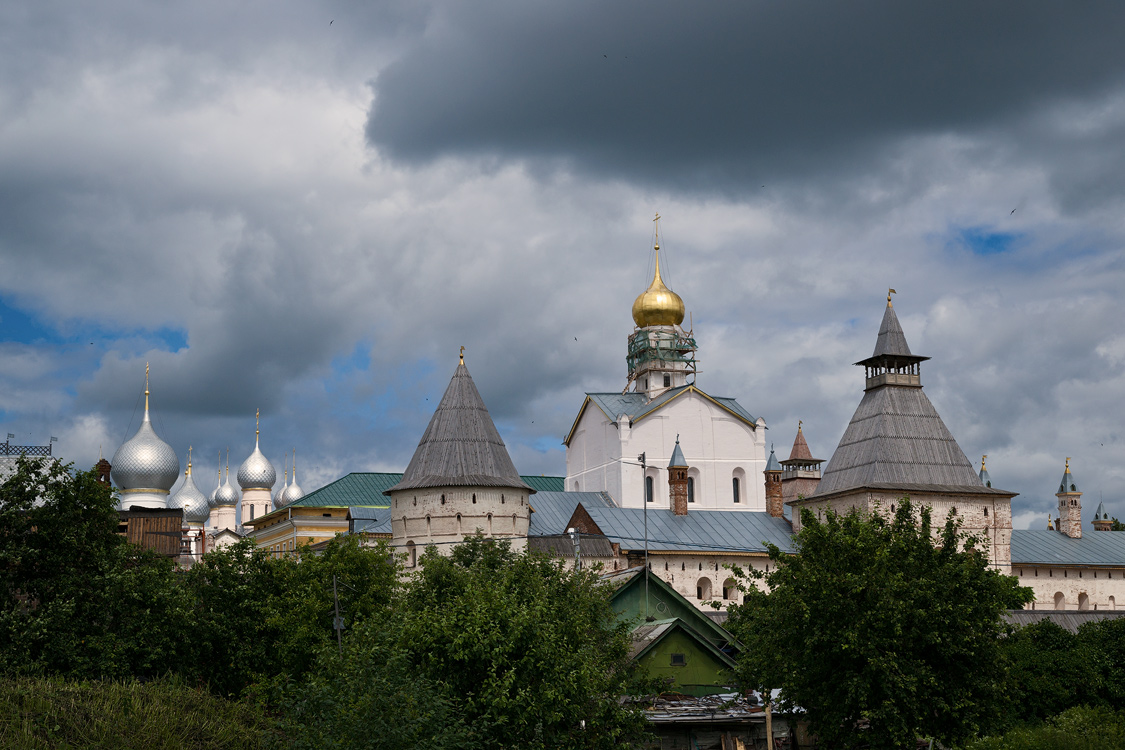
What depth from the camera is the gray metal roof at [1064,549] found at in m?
58.0

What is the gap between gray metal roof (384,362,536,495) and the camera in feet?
146

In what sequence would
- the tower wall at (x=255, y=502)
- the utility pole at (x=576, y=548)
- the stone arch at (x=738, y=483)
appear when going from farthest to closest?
the tower wall at (x=255, y=502), the stone arch at (x=738, y=483), the utility pole at (x=576, y=548)

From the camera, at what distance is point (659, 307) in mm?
74125

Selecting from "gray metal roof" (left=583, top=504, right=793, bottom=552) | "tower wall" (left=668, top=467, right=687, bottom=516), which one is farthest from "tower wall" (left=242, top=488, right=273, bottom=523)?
"gray metal roof" (left=583, top=504, right=793, bottom=552)

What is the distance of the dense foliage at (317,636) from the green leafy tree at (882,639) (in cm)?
333

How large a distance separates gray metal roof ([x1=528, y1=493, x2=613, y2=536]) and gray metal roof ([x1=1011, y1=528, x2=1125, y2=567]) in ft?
61.8

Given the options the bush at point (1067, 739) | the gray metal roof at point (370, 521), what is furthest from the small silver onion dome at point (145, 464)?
the bush at point (1067, 739)

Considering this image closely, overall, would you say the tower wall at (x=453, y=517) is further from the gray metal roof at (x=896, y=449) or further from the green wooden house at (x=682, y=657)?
the gray metal roof at (x=896, y=449)

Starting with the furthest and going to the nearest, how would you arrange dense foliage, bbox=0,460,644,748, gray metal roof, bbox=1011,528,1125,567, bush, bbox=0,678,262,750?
gray metal roof, bbox=1011,528,1125,567 < dense foliage, bbox=0,460,644,748 < bush, bbox=0,678,262,750

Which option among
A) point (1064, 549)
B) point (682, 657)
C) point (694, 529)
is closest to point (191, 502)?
point (694, 529)

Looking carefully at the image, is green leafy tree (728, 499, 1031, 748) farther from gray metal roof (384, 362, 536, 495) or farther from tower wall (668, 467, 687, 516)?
tower wall (668, 467, 687, 516)

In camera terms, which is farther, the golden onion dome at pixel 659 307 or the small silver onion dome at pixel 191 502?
the small silver onion dome at pixel 191 502

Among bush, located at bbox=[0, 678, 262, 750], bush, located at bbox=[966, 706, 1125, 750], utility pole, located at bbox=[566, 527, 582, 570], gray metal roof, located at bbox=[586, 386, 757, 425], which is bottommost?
bush, located at bbox=[966, 706, 1125, 750]

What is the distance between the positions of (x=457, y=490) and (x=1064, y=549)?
31483 millimetres
